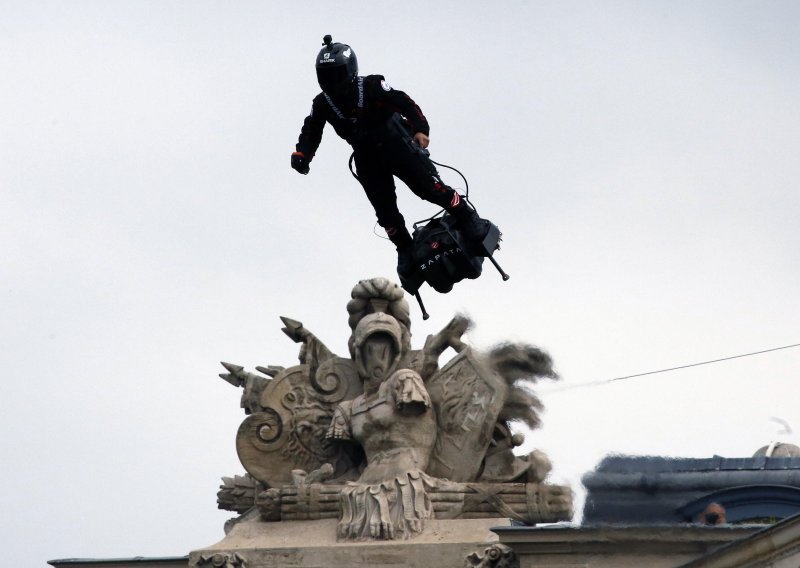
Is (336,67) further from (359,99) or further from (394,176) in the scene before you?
(394,176)

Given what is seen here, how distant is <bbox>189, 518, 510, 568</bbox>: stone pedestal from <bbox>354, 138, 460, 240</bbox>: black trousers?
605 cm

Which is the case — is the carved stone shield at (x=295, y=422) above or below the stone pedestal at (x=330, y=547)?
above

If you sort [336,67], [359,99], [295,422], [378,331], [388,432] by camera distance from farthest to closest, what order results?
[295,422], [378,331], [388,432], [359,99], [336,67]

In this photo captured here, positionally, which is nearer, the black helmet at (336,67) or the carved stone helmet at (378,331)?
the black helmet at (336,67)

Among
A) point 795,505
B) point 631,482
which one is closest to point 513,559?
point 631,482

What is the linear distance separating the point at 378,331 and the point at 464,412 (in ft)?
5.27

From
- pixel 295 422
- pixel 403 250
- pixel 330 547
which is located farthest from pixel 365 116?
pixel 295 422

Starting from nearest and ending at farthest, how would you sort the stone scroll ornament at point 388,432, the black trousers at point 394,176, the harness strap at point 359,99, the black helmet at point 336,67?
1. the black helmet at point 336,67
2. the harness strap at point 359,99
3. the black trousers at point 394,176
4. the stone scroll ornament at point 388,432

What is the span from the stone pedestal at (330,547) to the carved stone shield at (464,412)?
106 cm

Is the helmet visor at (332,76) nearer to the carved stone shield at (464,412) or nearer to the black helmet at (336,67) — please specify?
the black helmet at (336,67)

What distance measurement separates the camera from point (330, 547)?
36.8 meters

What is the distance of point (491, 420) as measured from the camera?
37812mm

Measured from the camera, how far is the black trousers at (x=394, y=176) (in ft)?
100

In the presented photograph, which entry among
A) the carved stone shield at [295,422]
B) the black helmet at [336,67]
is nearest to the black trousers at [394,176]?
the black helmet at [336,67]
